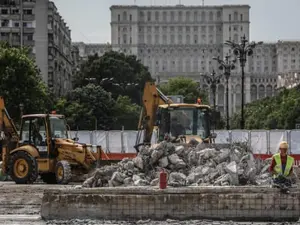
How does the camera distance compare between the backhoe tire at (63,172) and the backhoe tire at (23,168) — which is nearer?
the backhoe tire at (63,172)

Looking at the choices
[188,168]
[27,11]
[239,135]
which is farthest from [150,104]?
[27,11]

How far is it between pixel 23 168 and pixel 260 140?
64.9ft

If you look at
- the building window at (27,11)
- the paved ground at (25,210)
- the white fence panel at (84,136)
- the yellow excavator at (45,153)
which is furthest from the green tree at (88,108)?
the paved ground at (25,210)

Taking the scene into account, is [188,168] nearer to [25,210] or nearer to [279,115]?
[25,210]

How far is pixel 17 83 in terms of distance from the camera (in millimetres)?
55719

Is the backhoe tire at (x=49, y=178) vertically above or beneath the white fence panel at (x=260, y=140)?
beneath

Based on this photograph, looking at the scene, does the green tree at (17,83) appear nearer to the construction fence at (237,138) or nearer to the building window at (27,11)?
the construction fence at (237,138)

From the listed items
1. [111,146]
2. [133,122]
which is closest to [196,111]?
[111,146]

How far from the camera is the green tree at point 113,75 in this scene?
92.6 m

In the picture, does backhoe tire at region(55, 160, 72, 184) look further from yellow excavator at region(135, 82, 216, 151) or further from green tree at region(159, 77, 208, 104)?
green tree at region(159, 77, 208, 104)

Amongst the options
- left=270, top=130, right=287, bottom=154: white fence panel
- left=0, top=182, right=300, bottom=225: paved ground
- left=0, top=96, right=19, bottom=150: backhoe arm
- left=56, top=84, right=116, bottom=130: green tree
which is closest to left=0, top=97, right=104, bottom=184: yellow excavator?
left=0, top=96, right=19, bottom=150: backhoe arm

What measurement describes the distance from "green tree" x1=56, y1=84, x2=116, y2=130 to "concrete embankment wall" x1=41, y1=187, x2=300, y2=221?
55.1 meters

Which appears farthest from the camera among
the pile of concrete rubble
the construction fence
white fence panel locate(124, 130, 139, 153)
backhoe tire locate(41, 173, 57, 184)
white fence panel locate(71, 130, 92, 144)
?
white fence panel locate(71, 130, 92, 144)

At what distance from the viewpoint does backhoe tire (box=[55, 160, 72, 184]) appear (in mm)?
22547
